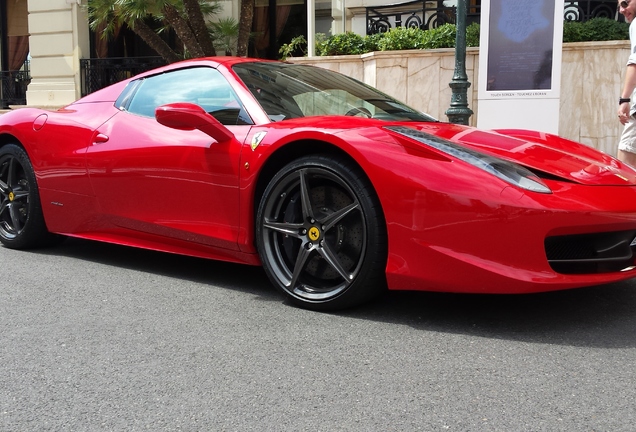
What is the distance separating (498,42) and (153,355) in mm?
7531

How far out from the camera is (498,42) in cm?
939

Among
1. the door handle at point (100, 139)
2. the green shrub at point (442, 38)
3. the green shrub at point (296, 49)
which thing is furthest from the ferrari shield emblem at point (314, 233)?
the green shrub at point (296, 49)

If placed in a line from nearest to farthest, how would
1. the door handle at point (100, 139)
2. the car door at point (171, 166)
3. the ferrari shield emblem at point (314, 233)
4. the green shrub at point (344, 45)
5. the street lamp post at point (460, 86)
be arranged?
1. the ferrari shield emblem at point (314, 233)
2. the car door at point (171, 166)
3. the door handle at point (100, 139)
4. the street lamp post at point (460, 86)
5. the green shrub at point (344, 45)

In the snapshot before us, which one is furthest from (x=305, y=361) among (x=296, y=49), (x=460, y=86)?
(x=296, y=49)

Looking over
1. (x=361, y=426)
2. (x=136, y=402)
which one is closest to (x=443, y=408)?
(x=361, y=426)

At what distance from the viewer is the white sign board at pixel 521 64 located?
9133 millimetres

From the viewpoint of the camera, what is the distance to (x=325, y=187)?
3572mm

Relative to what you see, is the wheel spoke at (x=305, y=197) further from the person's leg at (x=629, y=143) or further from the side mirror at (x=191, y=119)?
the person's leg at (x=629, y=143)

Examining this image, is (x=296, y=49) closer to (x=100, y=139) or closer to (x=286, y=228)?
(x=100, y=139)

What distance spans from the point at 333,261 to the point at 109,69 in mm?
15465

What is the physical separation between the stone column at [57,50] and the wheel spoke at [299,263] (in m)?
15.3

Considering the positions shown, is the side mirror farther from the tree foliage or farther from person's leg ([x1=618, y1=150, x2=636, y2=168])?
the tree foliage

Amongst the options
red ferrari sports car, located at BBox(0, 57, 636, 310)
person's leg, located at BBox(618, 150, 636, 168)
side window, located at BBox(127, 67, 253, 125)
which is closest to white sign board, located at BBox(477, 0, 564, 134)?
person's leg, located at BBox(618, 150, 636, 168)

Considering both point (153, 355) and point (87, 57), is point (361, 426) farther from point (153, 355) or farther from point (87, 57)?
point (87, 57)
